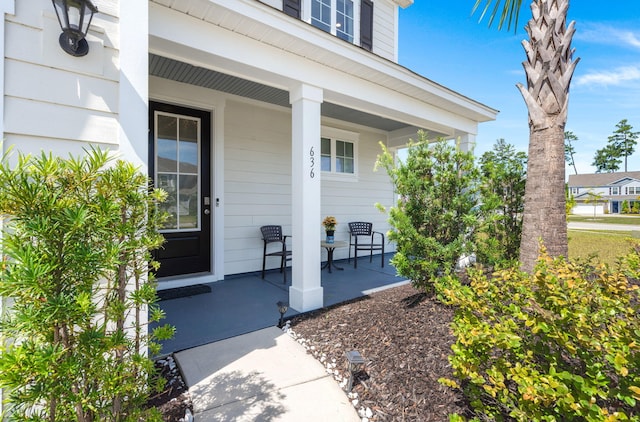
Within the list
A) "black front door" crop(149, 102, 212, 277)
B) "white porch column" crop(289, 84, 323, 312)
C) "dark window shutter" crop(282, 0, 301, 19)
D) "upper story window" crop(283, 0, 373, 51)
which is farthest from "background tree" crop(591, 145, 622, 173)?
"black front door" crop(149, 102, 212, 277)

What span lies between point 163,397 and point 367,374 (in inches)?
55.6

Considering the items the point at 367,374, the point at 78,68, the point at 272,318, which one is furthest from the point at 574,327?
the point at 78,68

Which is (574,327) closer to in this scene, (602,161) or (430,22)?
(430,22)

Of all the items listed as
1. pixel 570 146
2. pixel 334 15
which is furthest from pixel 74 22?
pixel 570 146

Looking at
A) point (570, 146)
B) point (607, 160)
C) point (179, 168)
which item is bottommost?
point (179, 168)

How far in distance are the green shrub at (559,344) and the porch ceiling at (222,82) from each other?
371 centimetres

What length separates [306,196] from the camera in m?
3.14

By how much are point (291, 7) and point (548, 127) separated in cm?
375

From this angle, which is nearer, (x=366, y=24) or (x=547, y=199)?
(x=547, y=199)

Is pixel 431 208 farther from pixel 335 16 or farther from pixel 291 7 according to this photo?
pixel 335 16

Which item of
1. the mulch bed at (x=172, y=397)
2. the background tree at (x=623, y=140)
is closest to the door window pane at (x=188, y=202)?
the mulch bed at (x=172, y=397)

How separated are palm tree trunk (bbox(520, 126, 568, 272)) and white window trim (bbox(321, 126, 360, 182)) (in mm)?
3638

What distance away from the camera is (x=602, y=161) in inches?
1628

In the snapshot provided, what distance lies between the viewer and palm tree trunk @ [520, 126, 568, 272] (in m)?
2.43
